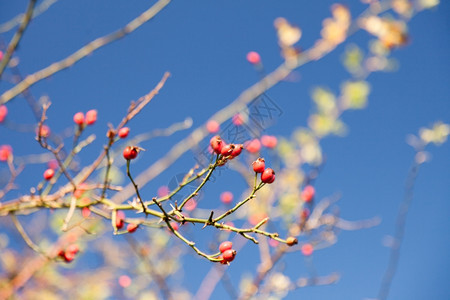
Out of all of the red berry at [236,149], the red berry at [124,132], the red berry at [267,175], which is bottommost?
the red berry at [267,175]

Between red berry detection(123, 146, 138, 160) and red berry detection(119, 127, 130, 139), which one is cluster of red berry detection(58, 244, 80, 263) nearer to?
red berry detection(119, 127, 130, 139)

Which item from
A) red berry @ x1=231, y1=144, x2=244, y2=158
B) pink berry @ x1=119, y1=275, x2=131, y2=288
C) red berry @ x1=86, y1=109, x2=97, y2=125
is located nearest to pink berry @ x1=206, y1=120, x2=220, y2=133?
red berry @ x1=86, y1=109, x2=97, y2=125

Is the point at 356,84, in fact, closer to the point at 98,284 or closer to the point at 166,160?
the point at 166,160

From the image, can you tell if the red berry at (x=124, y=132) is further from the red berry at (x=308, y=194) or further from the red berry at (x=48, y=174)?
the red berry at (x=308, y=194)

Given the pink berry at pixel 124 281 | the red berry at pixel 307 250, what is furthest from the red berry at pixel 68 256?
the pink berry at pixel 124 281

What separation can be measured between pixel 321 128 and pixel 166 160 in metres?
2.09

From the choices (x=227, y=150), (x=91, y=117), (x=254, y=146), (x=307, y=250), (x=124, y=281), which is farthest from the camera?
(x=124, y=281)

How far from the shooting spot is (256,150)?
2.05m

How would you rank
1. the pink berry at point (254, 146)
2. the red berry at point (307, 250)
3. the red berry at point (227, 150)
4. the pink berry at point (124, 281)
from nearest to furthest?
the red berry at point (227, 150) < the pink berry at point (254, 146) < the red berry at point (307, 250) < the pink berry at point (124, 281)

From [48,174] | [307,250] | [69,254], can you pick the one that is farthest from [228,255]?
[307,250]

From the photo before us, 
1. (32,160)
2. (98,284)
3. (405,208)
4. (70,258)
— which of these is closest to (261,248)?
(405,208)

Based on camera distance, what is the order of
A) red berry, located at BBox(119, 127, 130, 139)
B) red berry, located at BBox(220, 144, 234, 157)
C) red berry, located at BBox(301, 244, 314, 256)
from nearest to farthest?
1. red berry, located at BBox(220, 144, 234, 157)
2. red berry, located at BBox(119, 127, 130, 139)
3. red berry, located at BBox(301, 244, 314, 256)

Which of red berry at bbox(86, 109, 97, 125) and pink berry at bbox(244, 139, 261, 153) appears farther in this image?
pink berry at bbox(244, 139, 261, 153)

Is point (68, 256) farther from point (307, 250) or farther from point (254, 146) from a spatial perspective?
point (307, 250)
